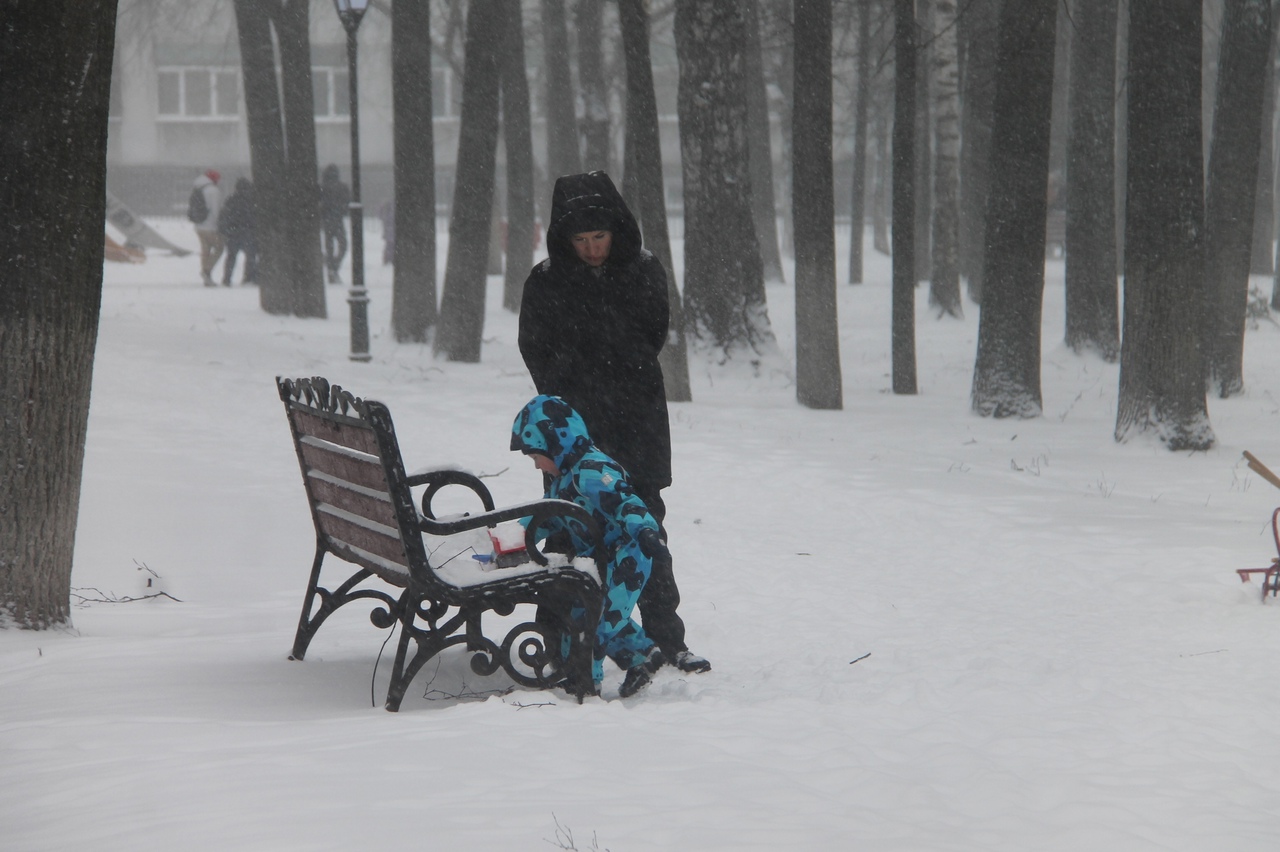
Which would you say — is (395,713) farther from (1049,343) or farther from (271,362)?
(1049,343)

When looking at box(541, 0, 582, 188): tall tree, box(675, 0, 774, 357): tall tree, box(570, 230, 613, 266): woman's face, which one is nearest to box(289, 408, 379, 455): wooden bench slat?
box(570, 230, 613, 266): woman's face

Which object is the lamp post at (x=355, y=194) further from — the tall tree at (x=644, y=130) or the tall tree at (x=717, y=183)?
the tall tree at (x=644, y=130)

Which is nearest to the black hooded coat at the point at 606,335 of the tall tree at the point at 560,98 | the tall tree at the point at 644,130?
the tall tree at the point at 644,130

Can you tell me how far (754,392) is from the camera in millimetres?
14648

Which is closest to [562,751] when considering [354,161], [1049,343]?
[354,161]

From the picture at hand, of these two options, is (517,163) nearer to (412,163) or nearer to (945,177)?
(412,163)

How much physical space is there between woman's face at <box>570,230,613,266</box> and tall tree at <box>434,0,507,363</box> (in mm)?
10518

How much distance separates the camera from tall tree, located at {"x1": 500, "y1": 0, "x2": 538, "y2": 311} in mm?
21797

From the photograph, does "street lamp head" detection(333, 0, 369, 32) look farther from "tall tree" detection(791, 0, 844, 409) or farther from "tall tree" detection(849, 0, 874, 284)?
"tall tree" detection(849, 0, 874, 284)

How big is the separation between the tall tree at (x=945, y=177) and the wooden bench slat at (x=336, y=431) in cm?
1678

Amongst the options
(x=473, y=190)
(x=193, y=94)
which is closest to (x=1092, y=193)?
(x=473, y=190)

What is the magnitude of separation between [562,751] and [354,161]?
13462 mm

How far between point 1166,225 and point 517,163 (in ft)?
42.8

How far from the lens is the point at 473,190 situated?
15.8 metres
